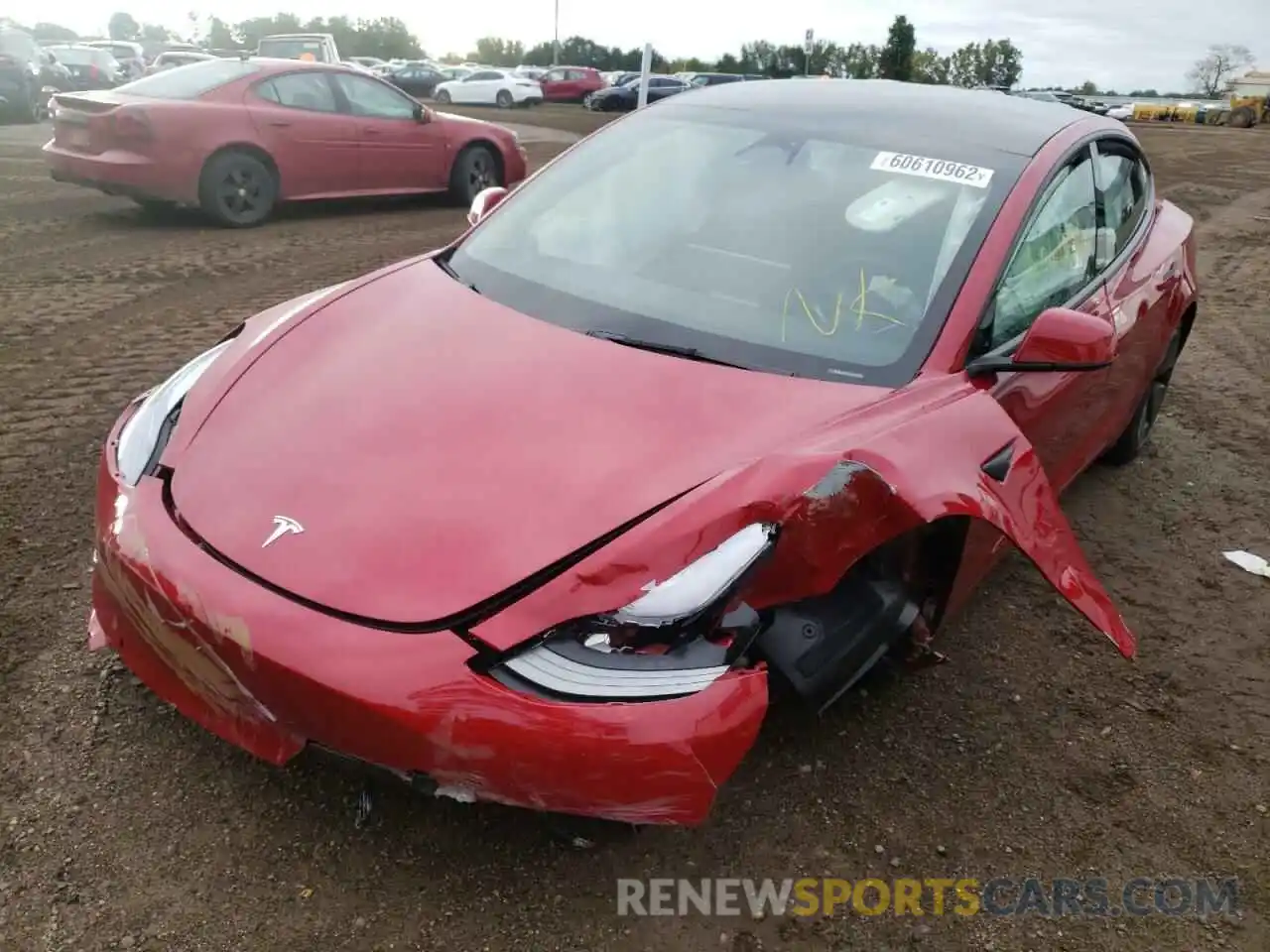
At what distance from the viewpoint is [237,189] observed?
27.3 feet

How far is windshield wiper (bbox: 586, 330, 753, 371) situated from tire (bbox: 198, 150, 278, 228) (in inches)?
260

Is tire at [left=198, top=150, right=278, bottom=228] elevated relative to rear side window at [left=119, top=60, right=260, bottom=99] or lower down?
lower down

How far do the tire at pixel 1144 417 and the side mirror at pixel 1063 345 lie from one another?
207 centimetres

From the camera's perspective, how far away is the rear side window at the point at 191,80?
8.13 m

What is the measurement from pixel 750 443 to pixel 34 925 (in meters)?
1.73

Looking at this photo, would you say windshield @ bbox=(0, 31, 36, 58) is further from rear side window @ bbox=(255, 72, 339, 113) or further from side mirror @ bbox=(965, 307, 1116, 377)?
side mirror @ bbox=(965, 307, 1116, 377)

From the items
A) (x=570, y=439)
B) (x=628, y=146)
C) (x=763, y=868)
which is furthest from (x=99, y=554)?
(x=628, y=146)

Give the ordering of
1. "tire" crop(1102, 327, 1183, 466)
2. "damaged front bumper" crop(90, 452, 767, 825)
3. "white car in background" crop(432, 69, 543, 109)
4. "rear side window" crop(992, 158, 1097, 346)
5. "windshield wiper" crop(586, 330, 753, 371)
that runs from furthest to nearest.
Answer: "white car in background" crop(432, 69, 543, 109) < "tire" crop(1102, 327, 1183, 466) < "rear side window" crop(992, 158, 1097, 346) < "windshield wiper" crop(586, 330, 753, 371) < "damaged front bumper" crop(90, 452, 767, 825)

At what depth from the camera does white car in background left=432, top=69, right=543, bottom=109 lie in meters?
34.9

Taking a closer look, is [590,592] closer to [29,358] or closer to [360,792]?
[360,792]

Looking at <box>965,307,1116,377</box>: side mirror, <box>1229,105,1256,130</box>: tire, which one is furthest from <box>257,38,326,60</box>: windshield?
<box>1229,105,1256,130</box>: tire

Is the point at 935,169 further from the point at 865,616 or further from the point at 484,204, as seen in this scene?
the point at 484,204

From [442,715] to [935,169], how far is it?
216 centimetres

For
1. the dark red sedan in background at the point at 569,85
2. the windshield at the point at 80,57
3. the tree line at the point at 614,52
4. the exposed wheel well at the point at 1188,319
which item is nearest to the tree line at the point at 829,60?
the tree line at the point at 614,52
